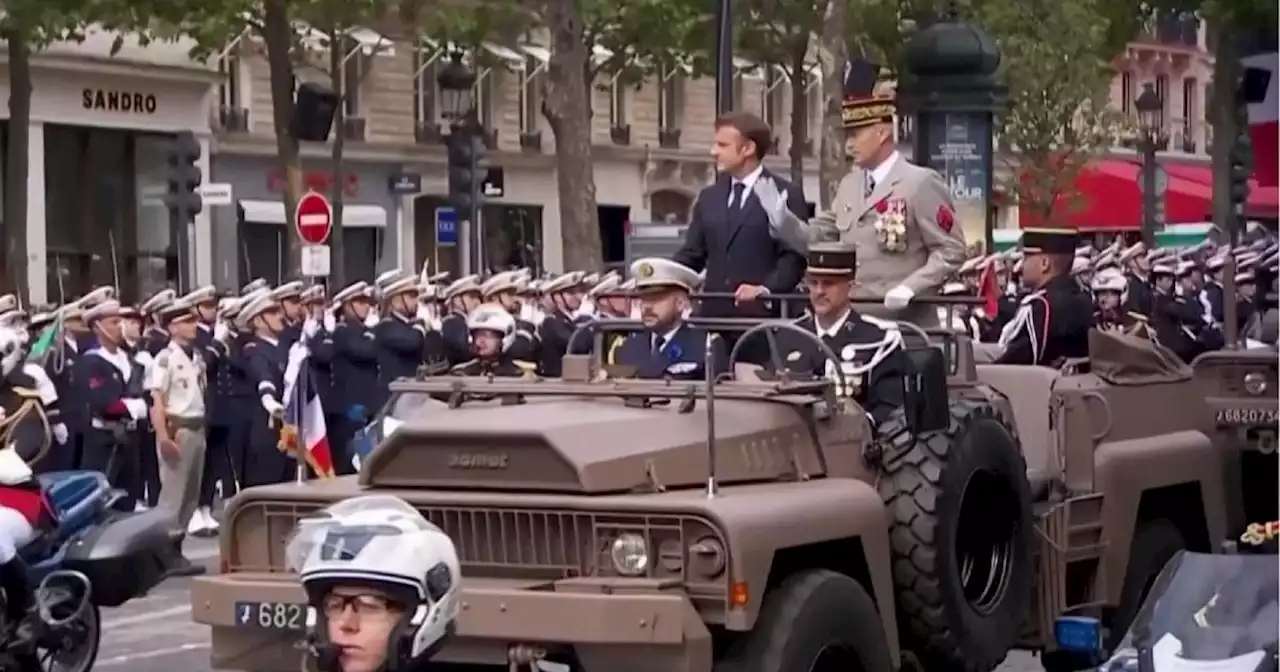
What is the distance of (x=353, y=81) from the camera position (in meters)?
51.7

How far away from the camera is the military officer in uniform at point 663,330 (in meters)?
10.2

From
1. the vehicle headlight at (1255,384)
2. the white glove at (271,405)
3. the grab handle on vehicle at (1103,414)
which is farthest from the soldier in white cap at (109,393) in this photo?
the grab handle on vehicle at (1103,414)

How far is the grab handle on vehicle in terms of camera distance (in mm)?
11227

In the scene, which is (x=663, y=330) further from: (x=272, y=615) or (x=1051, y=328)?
(x=1051, y=328)

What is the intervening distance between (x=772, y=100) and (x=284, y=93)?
2818 cm

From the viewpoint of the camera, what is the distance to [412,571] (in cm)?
504

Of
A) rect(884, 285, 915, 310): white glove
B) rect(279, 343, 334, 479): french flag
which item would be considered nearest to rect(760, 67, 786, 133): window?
rect(279, 343, 334, 479): french flag

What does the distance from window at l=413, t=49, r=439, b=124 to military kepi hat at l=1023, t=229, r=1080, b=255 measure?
3974cm

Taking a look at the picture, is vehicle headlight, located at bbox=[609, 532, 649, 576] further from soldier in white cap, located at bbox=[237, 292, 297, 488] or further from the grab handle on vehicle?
soldier in white cap, located at bbox=[237, 292, 297, 488]

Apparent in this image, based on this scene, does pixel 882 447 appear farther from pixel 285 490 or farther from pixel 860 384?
pixel 285 490

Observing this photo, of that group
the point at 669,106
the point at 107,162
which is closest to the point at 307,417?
the point at 107,162

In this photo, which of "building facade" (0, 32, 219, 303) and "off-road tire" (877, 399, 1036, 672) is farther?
"building facade" (0, 32, 219, 303)

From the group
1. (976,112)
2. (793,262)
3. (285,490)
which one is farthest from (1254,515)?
(976,112)

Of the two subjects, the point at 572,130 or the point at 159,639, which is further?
the point at 572,130
